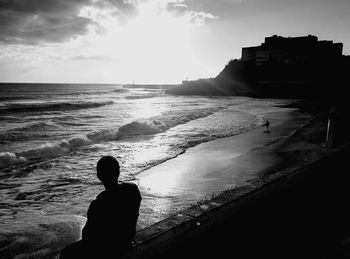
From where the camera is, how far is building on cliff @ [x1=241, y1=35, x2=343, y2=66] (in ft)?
249

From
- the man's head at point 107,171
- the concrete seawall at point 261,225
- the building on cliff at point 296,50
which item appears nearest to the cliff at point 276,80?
the building on cliff at point 296,50

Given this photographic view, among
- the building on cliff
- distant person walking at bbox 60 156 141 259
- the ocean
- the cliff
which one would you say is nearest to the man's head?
distant person walking at bbox 60 156 141 259

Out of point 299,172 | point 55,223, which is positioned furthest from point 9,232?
point 299,172

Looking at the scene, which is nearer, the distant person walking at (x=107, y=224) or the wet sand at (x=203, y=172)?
the distant person walking at (x=107, y=224)

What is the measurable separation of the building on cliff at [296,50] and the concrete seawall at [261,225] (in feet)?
270

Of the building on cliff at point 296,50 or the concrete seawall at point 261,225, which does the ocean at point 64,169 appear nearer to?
the concrete seawall at point 261,225

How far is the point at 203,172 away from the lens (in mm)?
7641

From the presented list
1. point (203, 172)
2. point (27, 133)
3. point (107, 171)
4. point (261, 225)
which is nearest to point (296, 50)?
point (27, 133)

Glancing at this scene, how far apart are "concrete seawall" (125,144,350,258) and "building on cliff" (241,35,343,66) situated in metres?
82.4

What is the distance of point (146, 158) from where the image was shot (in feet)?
31.7

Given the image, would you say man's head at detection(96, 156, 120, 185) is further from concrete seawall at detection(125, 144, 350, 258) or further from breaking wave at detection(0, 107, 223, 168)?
breaking wave at detection(0, 107, 223, 168)

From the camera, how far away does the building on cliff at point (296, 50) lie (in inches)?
2987

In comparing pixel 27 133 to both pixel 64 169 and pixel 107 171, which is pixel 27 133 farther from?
pixel 107 171

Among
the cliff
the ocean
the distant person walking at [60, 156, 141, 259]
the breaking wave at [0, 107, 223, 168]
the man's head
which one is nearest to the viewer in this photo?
the distant person walking at [60, 156, 141, 259]
